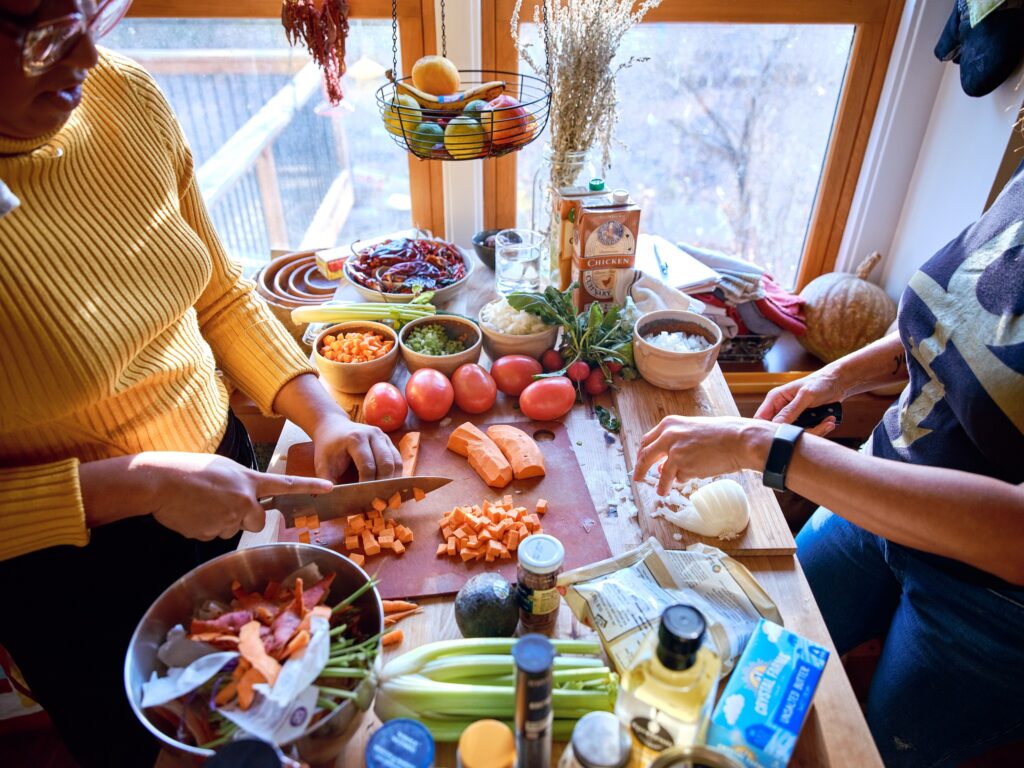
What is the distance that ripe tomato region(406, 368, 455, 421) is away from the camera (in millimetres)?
1442

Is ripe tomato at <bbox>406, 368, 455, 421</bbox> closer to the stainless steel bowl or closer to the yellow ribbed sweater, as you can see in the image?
the yellow ribbed sweater

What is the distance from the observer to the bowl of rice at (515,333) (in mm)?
1577

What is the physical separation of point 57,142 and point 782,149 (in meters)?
2.09

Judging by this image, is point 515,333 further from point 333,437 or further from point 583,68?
point 583,68

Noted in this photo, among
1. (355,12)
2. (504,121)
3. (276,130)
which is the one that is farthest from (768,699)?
(276,130)

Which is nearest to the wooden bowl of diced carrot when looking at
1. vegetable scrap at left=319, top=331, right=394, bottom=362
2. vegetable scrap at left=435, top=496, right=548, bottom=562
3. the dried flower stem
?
vegetable scrap at left=319, top=331, right=394, bottom=362

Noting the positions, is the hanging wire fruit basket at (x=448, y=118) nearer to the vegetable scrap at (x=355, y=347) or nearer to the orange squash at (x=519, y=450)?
the vegetable scrap at (x=355, y=347)

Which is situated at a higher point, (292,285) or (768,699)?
(768,699)

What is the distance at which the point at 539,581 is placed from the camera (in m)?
0.95

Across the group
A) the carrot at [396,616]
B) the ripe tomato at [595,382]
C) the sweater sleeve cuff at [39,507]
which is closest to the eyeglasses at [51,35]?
the sweater sleeve cuff at [39,507]

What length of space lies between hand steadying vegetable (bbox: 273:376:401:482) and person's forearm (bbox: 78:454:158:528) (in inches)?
11.8

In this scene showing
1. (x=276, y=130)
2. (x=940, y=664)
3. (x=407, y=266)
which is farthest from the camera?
(x=276, y=130)

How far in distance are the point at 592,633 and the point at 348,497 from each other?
17.8 inches

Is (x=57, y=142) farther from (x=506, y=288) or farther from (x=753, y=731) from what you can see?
(x=753, y=731)
